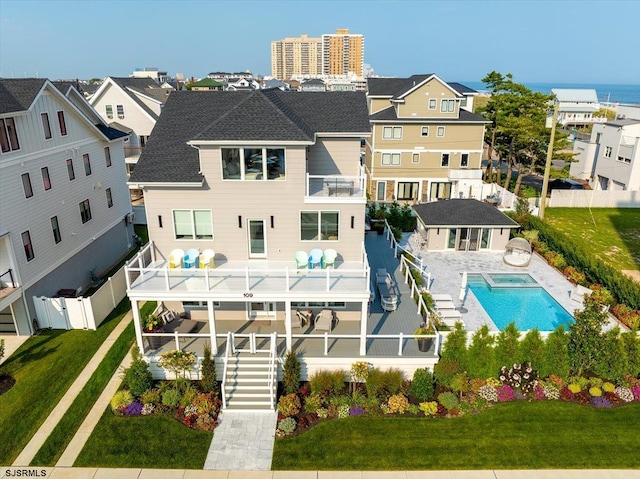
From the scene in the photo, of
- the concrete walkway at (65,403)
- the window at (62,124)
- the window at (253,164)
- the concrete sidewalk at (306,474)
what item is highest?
the window at (62,124)

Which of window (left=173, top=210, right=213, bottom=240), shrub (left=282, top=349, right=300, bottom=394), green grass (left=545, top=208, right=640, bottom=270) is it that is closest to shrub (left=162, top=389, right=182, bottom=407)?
shrub (left=282, top=349, right=300, bottom=394)

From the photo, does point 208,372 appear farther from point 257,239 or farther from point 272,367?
point 257,239

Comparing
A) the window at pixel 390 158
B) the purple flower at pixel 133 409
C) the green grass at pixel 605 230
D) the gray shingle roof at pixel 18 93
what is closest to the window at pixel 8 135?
the gray shingle roof at pixel 18 93

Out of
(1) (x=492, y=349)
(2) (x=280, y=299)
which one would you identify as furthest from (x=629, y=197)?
(2) (x=280, y=299)

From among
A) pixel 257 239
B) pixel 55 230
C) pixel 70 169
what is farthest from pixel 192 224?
pixel 70 169

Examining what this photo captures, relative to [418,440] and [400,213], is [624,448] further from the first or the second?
[400,213]

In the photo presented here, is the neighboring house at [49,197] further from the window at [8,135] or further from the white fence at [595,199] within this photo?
the white fence at [595,199]

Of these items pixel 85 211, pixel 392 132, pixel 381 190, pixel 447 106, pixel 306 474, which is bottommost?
pixel 306 474
